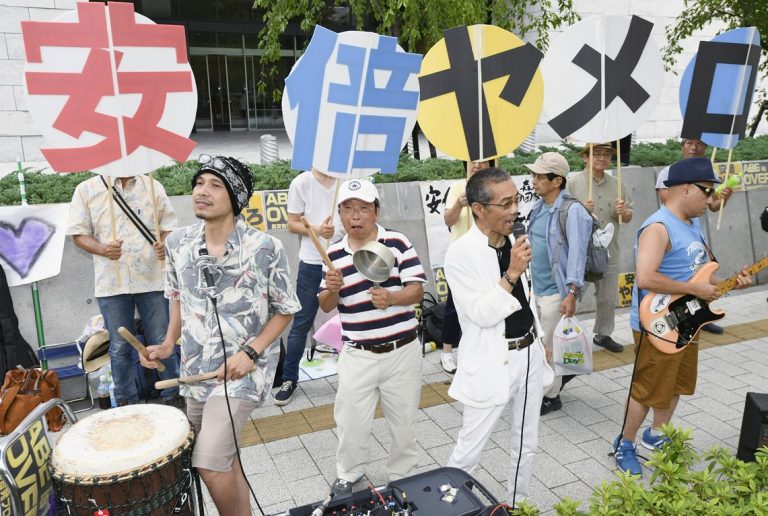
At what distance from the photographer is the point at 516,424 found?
3.22 m

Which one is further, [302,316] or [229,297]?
[302,316]

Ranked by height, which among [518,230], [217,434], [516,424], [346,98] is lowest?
[516,424]

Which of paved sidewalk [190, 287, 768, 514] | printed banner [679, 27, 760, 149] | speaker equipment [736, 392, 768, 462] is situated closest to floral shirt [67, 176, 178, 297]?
paved sidewalk [190, 287, 768, 514]

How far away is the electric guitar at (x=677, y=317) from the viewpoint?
3625 millimetres

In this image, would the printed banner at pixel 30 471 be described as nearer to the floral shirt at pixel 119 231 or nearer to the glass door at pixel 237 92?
the floral shirt at pixel 119 231

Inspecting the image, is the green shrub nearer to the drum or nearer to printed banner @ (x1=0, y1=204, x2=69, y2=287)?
the drum

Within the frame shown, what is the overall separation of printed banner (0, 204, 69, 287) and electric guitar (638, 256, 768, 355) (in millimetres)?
4656

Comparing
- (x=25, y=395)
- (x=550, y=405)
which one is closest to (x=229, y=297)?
(x=25, y=395)

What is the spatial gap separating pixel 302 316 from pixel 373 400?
1.76 meters

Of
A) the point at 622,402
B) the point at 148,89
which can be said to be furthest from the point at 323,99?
the point at 622,402

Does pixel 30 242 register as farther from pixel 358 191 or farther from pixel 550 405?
pixel 550 405

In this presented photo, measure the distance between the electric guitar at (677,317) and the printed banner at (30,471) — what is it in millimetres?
3306

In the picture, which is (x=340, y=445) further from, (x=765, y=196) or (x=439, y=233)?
(x=765, y=196)

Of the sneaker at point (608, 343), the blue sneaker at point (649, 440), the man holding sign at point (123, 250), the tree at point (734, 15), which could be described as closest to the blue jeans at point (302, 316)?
the man holding sign at point (123, 250)
